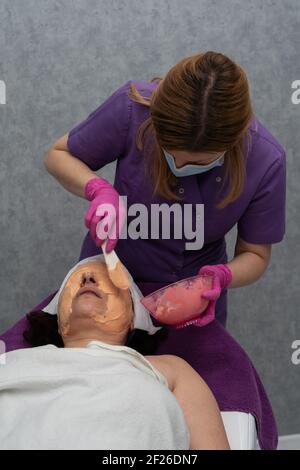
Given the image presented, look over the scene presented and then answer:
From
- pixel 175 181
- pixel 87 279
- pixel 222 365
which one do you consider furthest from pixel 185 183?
pixel 222 365

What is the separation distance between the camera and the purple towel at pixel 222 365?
5.37 ft

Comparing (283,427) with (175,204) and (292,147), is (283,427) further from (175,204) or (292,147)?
(175,204)

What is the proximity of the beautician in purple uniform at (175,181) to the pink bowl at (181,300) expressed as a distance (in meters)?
0.03

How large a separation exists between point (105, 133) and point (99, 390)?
633 mm

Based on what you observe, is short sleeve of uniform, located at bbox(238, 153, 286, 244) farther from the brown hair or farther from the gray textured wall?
the gray textured wall

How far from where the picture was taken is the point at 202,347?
1.79 metres

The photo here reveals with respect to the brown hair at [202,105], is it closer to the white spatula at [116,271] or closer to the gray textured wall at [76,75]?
the white spatula at [116,271]

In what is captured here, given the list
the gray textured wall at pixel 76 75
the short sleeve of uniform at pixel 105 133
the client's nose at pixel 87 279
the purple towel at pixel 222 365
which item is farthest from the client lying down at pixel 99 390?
the gray textured wall at pixel 76 75

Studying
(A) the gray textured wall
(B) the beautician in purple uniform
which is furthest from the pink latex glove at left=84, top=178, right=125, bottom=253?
(A) the gray textured wall

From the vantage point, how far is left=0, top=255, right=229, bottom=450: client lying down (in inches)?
50.7

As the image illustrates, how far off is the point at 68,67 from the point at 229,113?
3.39ft

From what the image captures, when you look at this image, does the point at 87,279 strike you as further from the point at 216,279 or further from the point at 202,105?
the point at 202,105

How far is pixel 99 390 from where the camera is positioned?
1.38 meters
